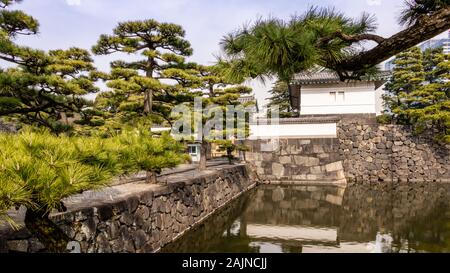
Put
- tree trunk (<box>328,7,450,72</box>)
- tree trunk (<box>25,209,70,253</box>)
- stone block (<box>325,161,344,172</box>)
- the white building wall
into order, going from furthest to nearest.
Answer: the white building wall < stone block (<box>325,161,344,172</box>) < tree trunk (<box>25,209,70,253</box>) < tree trunk (<box>328,7,450,72</box>)

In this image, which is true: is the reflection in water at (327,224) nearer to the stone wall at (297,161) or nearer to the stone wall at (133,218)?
the stone wall at (133,218)

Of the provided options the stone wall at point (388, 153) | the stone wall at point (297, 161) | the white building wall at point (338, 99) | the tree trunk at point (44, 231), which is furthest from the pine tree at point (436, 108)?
the tree trunk at point (44, 231)

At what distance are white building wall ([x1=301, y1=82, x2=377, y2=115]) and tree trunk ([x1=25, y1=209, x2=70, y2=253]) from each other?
13.0m

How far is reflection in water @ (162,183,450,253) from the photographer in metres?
5.15

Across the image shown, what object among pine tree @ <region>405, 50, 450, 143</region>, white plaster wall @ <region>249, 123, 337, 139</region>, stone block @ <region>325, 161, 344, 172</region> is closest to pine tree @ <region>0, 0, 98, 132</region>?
white plaster wall @ <region>249, 123, 337, 139</region>

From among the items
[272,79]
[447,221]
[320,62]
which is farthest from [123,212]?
[447,221]

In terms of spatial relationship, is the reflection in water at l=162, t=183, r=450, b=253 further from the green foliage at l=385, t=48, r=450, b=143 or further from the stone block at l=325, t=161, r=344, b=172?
the green foliage at l=385, t=48, r=450, b=143

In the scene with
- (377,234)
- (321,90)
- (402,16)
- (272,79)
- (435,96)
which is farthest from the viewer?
(321,90)

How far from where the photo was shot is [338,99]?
14.3 meters

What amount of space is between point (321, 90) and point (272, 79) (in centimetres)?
1272

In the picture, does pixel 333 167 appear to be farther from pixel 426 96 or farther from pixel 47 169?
pixel 47 169

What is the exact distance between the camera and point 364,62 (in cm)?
216

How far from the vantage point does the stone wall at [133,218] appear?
3198 mm
